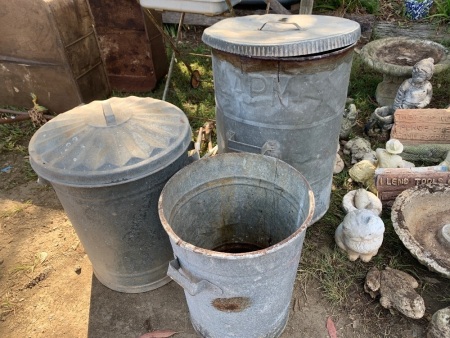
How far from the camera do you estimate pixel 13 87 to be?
4277 millimetres

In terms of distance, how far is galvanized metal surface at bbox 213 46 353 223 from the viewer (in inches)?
77.6

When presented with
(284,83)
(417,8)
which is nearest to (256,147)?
(284,83)

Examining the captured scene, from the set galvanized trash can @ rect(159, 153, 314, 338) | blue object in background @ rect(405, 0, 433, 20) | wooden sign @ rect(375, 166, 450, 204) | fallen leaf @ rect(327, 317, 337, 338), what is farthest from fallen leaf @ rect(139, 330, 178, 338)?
blue object in background @ rect(405, 0, 433, 20)

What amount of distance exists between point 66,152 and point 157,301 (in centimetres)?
113

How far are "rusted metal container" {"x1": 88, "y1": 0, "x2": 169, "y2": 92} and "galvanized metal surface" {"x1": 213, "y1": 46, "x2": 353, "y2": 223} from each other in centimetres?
237

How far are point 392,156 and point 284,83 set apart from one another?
142 centimetres

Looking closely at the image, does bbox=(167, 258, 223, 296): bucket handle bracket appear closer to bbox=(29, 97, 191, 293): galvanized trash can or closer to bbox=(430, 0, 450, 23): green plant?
bbox=(29, 97, 191, 293): galvanized trash can

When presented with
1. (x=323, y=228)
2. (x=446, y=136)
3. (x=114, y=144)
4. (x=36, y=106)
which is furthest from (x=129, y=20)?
(x=446, y=136)

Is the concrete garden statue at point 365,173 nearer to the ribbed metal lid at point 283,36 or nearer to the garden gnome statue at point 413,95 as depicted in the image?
the garden gnome statue at point 413,95

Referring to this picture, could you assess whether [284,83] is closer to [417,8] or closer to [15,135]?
[15,135]

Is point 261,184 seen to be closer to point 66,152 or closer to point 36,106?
point 66,152

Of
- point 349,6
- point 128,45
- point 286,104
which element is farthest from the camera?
point 349,6

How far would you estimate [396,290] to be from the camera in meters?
2.16

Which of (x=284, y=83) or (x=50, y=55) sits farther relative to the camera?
(x=50, y=55)
